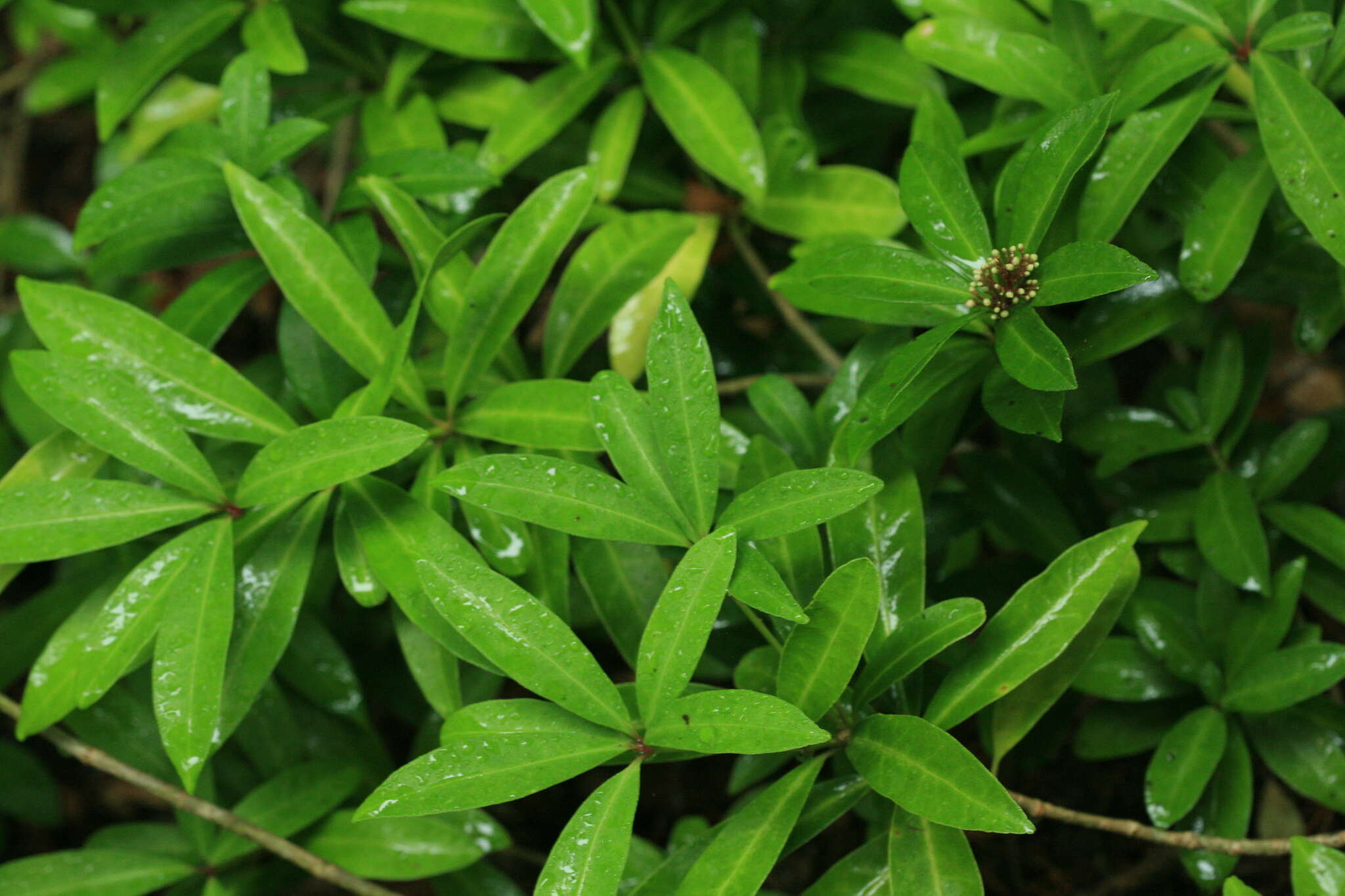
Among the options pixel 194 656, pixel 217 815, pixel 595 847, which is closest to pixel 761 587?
pixel 595 847

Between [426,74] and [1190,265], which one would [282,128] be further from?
[1190,265]

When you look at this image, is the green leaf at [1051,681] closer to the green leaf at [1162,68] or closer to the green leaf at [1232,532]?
the green leaf at [1232,532]

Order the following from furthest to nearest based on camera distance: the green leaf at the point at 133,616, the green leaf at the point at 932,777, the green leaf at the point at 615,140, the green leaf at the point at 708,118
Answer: the green leaf at the point at 615,140 → the green leaf at the point at 708,118 → the green leaf at the point at 133,616 → the green leaf at the point at 932,777

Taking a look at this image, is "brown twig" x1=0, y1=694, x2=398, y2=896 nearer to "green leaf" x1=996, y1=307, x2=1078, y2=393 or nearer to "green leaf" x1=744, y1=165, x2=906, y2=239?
"green leaf" x1=996, y1=307, x2=1078, y2=393

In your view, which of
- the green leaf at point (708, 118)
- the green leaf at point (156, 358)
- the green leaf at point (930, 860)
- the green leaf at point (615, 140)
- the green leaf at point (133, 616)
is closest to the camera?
the green leaf at point (930, 860)

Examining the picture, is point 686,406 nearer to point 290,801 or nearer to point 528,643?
point 528,643

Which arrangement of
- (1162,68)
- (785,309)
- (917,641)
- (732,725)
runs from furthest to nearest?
(785,309) < (1162,68) < (917,641) < (732,725)

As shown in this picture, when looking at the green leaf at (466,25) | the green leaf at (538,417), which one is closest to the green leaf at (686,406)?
the green leaf at (538,417)
